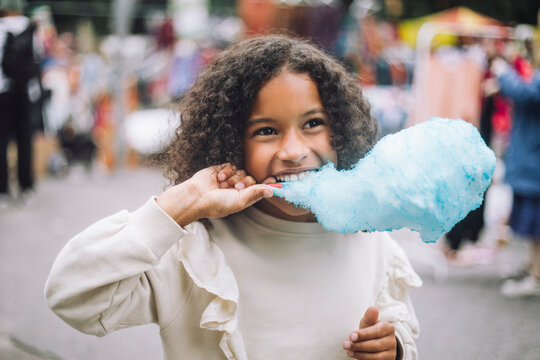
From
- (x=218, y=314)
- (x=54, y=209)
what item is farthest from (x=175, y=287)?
(x=54, y=209)

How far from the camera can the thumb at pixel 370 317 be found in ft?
3.61

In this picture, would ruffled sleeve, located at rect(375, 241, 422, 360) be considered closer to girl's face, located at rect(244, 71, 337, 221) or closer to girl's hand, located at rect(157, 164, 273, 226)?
girl's face, located at rect(244, 71, 337, 221)

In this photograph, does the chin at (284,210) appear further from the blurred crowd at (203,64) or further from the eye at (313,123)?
the blurred crowd at (203,64)

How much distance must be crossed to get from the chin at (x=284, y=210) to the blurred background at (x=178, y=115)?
13.5 inches

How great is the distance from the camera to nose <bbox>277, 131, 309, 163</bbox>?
1084 mm

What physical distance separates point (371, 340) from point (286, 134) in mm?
510

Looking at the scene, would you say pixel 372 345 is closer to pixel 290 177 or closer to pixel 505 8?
pixel 290 177

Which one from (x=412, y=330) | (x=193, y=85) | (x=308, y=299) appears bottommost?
(x=412, y=330)

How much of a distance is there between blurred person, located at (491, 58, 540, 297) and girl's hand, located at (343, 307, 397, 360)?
2.83 m

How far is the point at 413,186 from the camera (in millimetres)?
988

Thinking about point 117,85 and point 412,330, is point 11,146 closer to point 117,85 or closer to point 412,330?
point 117,85

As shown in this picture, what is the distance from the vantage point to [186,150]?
1264mm

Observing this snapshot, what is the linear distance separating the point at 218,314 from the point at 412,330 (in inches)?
22.1

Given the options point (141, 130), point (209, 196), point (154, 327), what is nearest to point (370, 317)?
point (209, 196)
